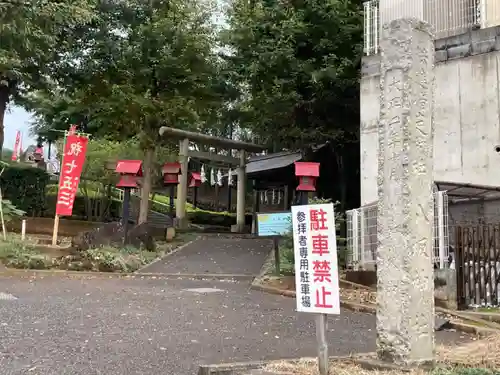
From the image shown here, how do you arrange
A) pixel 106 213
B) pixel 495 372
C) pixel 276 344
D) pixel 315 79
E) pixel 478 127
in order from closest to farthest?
pixel 495 372 < pixel 276 344 < pixel 478 127 < pixel 315 79 < pixel 106 213

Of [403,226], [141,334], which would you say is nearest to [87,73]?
[141,334]

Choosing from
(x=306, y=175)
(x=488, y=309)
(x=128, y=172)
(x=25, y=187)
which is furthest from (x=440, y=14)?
(x=25, y=187)

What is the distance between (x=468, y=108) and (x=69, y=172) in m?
11.0

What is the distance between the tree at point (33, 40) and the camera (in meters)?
10.7

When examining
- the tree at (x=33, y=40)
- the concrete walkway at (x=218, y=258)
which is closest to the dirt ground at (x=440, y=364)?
the tree at (x=33, y=40)

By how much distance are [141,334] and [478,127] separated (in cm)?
→ 861

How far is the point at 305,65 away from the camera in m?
17.4


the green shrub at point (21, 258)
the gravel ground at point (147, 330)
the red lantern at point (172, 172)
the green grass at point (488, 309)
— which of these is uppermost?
the red lantern at point (172, 172)

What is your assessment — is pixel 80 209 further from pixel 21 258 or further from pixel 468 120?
pixel 468 120

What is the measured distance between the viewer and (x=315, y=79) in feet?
54.7

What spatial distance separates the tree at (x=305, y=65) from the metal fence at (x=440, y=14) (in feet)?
9.37

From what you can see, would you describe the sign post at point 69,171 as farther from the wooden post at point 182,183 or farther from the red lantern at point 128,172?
the wooden post at point 182,183

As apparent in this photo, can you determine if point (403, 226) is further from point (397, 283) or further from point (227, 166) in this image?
point (227, 166)

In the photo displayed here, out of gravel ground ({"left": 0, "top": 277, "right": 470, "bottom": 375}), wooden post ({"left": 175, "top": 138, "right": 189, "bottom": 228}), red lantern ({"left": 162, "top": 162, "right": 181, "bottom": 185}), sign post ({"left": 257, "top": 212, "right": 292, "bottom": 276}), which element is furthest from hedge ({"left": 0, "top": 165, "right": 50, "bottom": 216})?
sign post ({"left": 257, "top": 212, "right": 292, "bottom": 276})
